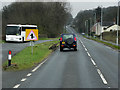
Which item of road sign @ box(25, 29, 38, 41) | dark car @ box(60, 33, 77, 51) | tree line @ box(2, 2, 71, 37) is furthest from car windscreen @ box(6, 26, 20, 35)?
road sign @ box(25, 29, 38, 41)

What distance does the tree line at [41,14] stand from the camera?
62894 millimetres

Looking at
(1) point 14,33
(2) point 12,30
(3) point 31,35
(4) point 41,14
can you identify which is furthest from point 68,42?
(4) point 41,14

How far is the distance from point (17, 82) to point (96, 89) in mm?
3170

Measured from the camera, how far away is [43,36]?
227 feet

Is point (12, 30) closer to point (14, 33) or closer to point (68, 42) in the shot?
point (14, 33)

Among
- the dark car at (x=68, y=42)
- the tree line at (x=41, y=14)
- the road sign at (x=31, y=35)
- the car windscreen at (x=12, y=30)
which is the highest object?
the tree line at (x=41, y=14)

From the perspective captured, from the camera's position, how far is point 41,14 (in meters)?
67.6

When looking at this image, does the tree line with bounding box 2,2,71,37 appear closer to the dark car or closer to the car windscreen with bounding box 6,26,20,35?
the car windscreen with bounding box 6,26,20,35

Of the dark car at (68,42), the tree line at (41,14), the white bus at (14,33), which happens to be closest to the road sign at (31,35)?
the dark car at (68,42)

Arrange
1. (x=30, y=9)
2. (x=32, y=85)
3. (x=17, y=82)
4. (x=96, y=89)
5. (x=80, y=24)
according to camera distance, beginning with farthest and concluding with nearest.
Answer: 1. (x=80, y=24)
2. (x=30, y=9)
3. (x=17, y=82)
4. (x=32, y=85)
5. (x=96, y=89)

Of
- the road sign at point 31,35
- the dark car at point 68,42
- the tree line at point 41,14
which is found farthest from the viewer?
the tree line at point 41,14

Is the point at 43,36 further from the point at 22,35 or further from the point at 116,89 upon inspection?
the point at 116,89

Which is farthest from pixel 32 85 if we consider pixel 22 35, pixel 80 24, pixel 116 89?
pixel 80 24

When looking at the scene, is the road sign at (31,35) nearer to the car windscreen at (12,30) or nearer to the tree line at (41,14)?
the car windscreen at (12,30)
